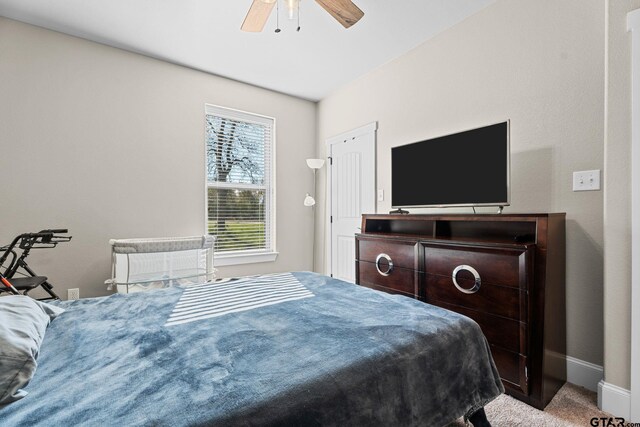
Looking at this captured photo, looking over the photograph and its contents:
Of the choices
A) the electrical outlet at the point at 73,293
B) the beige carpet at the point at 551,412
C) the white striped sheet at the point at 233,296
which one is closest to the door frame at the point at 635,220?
the beige carpet at the point at 551,412

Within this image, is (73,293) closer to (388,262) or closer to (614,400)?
(388,262)

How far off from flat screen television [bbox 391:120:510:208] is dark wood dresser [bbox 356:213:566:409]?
224mm

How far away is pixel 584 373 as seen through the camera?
184cm

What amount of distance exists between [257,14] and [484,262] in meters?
2.17

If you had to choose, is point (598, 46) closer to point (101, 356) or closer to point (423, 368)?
point (423, 368)

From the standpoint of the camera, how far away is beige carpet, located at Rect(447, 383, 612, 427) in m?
1.51

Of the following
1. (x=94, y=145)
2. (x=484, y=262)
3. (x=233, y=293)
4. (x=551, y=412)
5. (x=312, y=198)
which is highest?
(x=94, y=145)

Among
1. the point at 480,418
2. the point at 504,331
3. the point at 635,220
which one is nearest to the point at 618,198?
the point at 635,220

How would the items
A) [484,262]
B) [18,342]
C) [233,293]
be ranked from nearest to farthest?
[18,342] < [233,293] < [484,262]

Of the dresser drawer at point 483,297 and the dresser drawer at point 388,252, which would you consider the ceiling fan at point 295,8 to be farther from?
the dresser drawer at point 483,297

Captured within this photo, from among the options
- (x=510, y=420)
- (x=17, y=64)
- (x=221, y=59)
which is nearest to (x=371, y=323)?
(x=510, y=420)

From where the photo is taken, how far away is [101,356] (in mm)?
904

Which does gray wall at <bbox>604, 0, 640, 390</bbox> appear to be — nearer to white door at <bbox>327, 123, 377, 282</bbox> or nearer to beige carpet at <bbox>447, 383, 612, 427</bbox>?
beige carpet at <bbox>447, 383, 612, 427</bbox>

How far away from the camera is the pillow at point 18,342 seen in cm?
70
